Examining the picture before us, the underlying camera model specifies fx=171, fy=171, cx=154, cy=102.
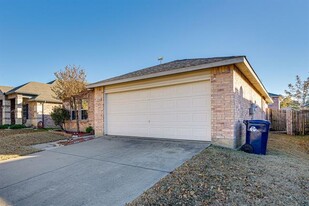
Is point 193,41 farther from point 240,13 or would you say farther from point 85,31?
point 85,31

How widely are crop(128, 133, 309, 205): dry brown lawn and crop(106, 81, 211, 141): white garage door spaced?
2.25 meters

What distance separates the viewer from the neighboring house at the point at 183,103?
6.03 m

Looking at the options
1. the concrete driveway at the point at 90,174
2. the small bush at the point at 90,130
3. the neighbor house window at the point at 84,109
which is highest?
the neighbor house window at the point at 84,109

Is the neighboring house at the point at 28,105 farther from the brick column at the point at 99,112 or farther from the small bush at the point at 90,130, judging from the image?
the brick column at the point at 99,112

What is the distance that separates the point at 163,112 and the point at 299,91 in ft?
79.6

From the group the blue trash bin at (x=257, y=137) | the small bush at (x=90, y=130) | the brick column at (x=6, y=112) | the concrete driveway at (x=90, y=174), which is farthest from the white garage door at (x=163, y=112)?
Answer: the brick column at (x=6, y=112)

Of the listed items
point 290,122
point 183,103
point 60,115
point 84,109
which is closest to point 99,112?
point 84,109

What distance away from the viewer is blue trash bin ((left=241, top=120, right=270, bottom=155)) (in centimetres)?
584

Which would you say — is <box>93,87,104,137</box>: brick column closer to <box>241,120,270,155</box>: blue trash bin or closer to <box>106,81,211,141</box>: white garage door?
<box>106,81,211,141</box>: white garage door

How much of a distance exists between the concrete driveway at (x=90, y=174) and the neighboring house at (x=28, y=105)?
37.3 feet

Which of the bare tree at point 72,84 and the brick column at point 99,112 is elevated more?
the bare tree at point 72,84

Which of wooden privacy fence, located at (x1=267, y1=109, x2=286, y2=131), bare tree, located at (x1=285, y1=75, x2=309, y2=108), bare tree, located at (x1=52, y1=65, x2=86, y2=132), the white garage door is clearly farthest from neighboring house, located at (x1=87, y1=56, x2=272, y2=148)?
bare tree, located at (x1=285, y1=75, x2=309, y2=108)

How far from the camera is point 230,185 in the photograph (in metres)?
3.22

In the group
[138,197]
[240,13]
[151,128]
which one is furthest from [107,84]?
[240,13]
